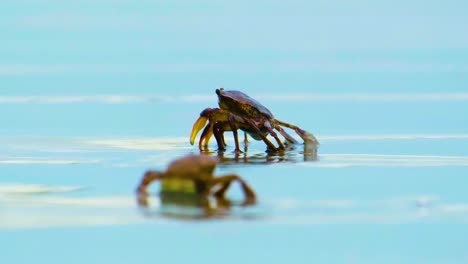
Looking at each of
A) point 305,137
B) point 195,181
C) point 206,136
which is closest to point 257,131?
point 305,137

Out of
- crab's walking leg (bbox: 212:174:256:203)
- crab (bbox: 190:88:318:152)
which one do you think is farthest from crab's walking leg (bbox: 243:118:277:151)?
crab's walking leg (bbox: 212:174:256:203)

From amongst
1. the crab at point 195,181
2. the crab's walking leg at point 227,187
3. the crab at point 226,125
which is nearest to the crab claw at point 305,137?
the crab at point 226,125

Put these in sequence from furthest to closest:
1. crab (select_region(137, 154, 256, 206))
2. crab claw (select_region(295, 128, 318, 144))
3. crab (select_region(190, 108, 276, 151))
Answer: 1. crab claw (select_region(295, 128, 318, 144))
2. crab (select_region(190, 108, 276, 151))
3. crab (select_region(137, 154, 256, 206))

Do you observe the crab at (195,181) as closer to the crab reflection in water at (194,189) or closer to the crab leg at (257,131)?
the crab reflection in water at (194,189)

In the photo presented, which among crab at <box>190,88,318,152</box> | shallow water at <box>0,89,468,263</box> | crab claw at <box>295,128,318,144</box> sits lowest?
shallow water at <box>0,89,468,263</box>

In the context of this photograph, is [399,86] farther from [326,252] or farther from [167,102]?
[326,252]

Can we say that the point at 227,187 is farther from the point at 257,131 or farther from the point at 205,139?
the point at 205,139

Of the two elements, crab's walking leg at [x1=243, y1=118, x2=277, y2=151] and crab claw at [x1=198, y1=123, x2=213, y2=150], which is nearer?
crab's walking leg at [x1=243, y1=118, x2=277, y2=151]

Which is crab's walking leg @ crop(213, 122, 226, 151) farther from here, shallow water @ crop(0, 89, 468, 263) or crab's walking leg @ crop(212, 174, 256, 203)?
crab's walking leg @ crop(212, 174, 256, 203)

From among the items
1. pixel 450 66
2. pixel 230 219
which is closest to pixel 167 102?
pixel 230 219
